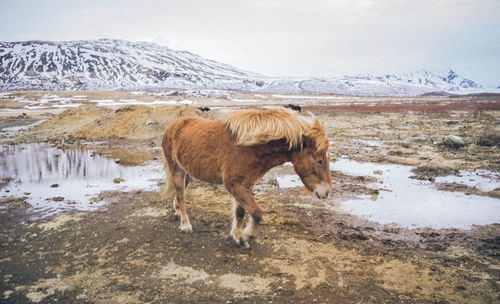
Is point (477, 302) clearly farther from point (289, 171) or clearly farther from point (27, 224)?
point (27, 224)

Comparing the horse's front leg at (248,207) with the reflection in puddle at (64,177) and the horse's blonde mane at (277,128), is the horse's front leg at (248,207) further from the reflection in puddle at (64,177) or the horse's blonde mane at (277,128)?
the reflection in puddle at (64,177)

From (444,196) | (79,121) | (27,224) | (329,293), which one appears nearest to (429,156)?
(444,196)

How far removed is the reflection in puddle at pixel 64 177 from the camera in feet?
24.4

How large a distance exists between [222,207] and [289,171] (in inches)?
160

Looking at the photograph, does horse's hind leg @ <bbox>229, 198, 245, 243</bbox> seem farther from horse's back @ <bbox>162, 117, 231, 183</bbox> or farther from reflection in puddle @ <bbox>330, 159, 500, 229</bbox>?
reflection in puddle @ <bbox>330, 159, 500, 229</bbox>

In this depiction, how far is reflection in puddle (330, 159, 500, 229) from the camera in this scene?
616cm

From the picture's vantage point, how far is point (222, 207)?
22.8 ft

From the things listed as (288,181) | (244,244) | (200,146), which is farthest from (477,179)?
(200,146)

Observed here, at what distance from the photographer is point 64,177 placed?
9688 millimetres

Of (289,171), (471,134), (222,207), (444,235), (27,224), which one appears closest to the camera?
(444,235)

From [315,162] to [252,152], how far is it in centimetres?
100

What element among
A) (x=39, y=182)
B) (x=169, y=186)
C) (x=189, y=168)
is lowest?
(x=39, y=182)

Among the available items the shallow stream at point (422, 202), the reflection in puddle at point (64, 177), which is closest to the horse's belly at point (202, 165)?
the reflection in puddle at point (64, 177)

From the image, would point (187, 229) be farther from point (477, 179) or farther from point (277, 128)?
point (477, 179)
